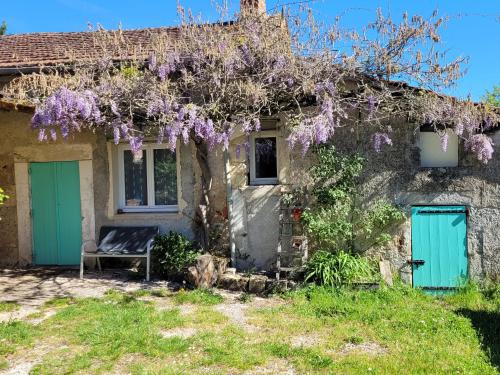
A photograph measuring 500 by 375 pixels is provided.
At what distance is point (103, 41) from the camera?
22.3ft

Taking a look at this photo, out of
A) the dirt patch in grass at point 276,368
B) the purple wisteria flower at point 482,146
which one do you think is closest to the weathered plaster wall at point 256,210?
the purple wisteria flower at point 482,146

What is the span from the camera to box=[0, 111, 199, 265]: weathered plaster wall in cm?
772

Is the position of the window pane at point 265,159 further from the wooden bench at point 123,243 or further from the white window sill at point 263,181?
the wooden bench at point 123,243

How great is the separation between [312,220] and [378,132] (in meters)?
1.76

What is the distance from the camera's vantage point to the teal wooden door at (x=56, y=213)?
807 cm

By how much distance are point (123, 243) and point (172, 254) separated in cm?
106

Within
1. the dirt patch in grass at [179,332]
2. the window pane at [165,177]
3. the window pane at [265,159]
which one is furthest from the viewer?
the window pane at [165,177]

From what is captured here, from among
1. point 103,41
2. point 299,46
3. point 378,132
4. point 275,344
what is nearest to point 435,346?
point 275,344

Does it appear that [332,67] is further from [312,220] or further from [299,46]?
[312,220]

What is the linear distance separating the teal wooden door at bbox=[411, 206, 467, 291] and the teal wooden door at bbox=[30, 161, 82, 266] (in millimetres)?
6011

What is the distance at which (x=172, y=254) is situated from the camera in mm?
7066

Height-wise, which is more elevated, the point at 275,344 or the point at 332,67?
the point at 332,67

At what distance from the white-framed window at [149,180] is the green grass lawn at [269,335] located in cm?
225

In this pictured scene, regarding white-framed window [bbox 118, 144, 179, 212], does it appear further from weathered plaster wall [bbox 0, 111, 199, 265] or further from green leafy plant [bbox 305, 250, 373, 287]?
green leafy plant [bbox 305, 250, 373, 287]
